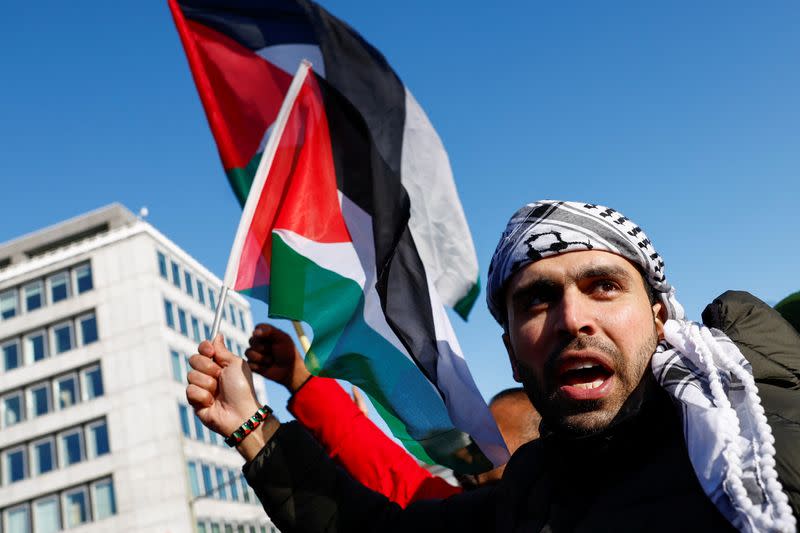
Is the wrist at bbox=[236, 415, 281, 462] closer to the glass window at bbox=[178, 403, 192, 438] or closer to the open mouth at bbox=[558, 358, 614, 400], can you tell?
the open mouth at bbox=[558, 358, 614, 400]

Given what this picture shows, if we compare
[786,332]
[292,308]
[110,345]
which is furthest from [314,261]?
[110,345]

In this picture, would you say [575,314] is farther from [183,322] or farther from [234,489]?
[234,489]

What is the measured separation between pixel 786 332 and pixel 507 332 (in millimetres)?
702

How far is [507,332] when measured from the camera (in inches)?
90.2

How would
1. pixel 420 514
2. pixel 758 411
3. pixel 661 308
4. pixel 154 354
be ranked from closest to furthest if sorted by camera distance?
pixel 758 411 < pixel 661 308 < pixel 420 514 < pixel 154 354

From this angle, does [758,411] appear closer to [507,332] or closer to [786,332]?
[786,332]

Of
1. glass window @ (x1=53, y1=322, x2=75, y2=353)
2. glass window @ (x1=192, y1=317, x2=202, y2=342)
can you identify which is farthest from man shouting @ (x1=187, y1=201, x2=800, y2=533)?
glass window @ (x1=192, y1=317, x2=202, y2=342)

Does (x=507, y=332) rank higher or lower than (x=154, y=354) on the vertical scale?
lower

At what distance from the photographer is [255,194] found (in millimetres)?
3832

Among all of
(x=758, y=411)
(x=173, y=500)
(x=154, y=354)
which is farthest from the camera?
(x=154, y=354)

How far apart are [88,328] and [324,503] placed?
47.6 metres

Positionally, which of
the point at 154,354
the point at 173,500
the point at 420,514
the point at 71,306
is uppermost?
the point at 71,306

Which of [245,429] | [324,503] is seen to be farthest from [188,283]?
[324,503]

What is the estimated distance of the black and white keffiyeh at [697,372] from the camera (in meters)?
1.58
